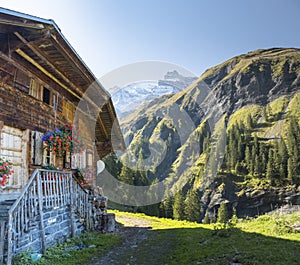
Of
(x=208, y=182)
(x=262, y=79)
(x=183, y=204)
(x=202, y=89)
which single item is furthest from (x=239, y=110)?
(x=183, y=204)

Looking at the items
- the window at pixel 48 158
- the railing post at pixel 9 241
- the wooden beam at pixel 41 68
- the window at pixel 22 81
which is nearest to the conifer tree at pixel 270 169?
the wooden beam at pixel 41 68

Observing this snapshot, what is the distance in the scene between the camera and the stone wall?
21.3 ft

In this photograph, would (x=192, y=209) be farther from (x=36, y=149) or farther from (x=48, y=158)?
(x=36, y=149)

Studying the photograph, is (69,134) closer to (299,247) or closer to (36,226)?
(36,226)

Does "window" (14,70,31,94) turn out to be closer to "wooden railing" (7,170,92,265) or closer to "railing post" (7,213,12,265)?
"wooden railing" (7,170,92,265)

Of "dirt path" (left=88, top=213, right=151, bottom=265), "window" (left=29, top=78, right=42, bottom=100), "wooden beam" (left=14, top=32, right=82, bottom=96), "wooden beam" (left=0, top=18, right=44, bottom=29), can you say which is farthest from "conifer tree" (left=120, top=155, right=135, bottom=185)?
"wooden beam" (left=0, top=18, right=44, bottom=29)

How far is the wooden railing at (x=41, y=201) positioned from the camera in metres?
5.86

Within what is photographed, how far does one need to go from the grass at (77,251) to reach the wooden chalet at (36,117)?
278 millimetres

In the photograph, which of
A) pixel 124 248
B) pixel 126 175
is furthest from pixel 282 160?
pixel 124 248

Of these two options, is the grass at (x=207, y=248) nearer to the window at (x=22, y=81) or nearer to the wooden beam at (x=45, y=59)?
the window at (x=22, y=81)

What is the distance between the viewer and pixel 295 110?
115 metres

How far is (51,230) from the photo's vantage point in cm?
798

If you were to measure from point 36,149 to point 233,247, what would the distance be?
677 cm

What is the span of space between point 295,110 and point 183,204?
84488 mm
